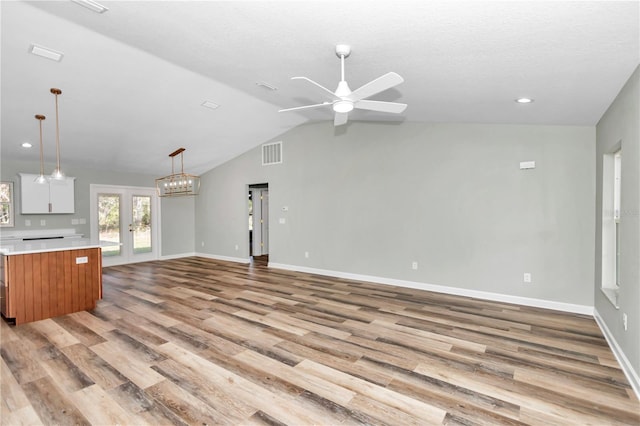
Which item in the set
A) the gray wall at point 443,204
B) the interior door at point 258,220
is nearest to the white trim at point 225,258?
the interior door at point 258,220

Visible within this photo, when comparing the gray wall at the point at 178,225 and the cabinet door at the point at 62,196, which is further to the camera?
the gray wall at the point at 178,225

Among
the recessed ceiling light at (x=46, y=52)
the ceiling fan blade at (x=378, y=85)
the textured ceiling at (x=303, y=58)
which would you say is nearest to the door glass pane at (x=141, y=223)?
the textured ceiling at (x=303, y=58)

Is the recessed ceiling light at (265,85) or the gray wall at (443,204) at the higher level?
the recessed ceiling light at (265,85)

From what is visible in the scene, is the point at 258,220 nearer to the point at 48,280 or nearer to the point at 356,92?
the point at 48,280

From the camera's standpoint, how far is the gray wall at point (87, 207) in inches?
256

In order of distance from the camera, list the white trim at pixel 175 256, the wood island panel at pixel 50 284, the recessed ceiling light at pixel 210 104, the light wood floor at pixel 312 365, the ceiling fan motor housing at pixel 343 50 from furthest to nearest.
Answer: the white trim at pixel 175 256
the recessed ceiling light at pixel 210 104
the wood island panel at pixel 50 284
the ceiling fan motor housing at pixel 343 50
the light wood floor at pixel 312 365

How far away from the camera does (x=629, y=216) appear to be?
2.81 m

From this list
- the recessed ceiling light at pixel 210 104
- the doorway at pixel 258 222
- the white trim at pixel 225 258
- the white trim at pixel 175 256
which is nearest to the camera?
the recessed ceiling light at pixel 210 104

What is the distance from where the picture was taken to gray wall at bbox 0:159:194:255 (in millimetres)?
6512

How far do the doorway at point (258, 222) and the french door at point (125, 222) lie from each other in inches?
97.5

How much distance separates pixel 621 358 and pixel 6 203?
961 cm

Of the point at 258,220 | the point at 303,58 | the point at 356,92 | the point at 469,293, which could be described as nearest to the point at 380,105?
the point at 356,92

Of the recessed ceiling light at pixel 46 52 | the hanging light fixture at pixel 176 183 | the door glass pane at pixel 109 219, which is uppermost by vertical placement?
the recessed ceiling light at pixel 46 52

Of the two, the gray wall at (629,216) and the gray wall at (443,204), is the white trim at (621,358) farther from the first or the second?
the gray wall at (443,204)
